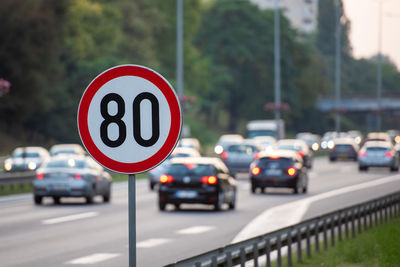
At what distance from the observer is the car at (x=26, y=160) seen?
49.1 m

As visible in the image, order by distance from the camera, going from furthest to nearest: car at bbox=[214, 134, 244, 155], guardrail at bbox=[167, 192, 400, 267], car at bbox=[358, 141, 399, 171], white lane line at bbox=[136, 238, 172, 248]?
car at bbox=[358, 141, 399, 171], car at bbox=[214, 134, 244, 155], white lane line at bbox=[136, 238, 172, 248], guardrail at bbox=[167, 192, 400, 267]

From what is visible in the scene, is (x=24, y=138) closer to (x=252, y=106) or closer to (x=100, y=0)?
(x=100, y=0)

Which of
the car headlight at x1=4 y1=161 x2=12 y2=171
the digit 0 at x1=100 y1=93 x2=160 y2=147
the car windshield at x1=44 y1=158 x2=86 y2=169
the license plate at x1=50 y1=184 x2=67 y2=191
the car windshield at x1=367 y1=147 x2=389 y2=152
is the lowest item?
the license plate at x1=50 y1=184 x2=67 y2=191

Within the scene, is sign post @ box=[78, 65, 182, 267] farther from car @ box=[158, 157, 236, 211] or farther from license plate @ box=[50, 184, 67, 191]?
license plate @ box=[50, 184, 67, 191]

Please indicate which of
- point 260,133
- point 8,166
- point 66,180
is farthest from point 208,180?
point 260,133

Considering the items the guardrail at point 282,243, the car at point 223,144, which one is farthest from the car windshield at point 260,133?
the guardrail at point 282,243

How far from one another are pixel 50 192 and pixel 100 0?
7036 cm

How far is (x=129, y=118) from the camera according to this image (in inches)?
278

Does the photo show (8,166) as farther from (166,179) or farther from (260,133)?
(260,133)

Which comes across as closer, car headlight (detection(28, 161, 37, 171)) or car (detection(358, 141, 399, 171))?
car headlight (detection(28, 161, 37, 171))

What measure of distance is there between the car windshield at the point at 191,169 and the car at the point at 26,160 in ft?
73.9

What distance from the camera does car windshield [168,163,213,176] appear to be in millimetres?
26703

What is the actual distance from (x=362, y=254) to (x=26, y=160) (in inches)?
1478

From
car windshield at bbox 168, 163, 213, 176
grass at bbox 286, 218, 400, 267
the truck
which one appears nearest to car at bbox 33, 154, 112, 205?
car windshield at bbox 168, 163, 213, 176
